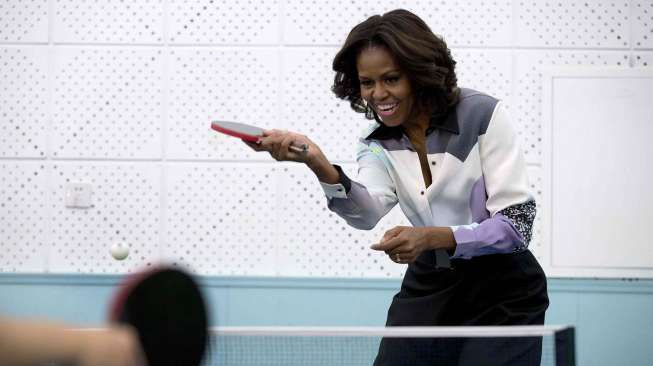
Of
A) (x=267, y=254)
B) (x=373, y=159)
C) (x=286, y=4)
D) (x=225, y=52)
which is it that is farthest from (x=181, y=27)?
(x=373, y=159)

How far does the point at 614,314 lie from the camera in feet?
16.0

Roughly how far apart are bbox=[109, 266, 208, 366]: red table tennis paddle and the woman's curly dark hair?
41.3 inches

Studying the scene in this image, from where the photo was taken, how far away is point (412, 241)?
227 centimetres

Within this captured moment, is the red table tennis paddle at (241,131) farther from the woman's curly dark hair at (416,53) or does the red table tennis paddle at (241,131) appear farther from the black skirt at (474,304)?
the black skirt at (474,304)

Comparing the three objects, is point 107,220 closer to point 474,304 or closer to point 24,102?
point 24,102

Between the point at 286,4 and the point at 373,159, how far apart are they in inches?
96.7

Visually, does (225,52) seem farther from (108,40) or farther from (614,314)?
(614,314)

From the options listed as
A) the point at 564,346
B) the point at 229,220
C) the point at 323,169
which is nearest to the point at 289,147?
the point at 323,169

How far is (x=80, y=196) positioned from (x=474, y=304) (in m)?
3.03

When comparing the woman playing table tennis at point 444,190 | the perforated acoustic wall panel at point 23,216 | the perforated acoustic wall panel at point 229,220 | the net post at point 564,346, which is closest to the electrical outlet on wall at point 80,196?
the perforated acoustic wall panel at point 23,216

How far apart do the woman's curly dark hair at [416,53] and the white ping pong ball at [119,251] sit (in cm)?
259

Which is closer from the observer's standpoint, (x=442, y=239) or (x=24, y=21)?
(x=442, y=239)

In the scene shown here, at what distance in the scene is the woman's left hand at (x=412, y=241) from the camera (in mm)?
2270

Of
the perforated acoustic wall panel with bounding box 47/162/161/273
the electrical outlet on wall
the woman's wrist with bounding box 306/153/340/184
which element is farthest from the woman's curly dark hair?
the electrical outlet on wall
